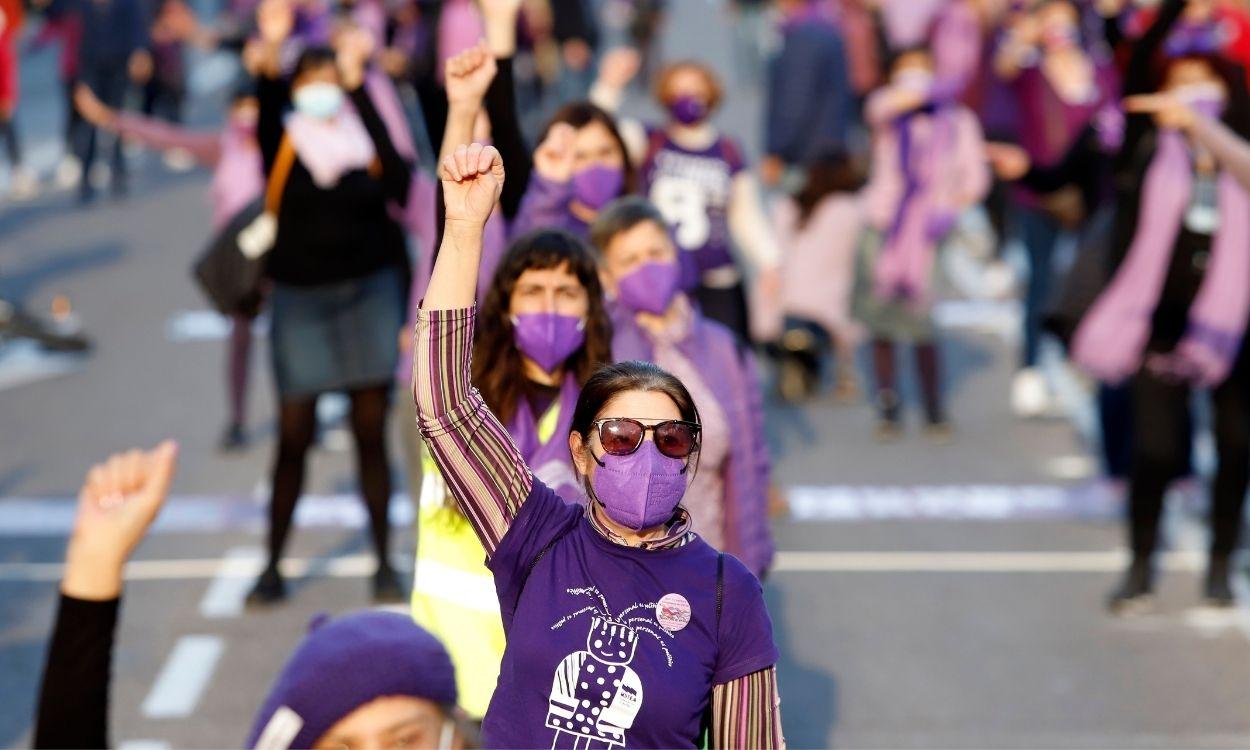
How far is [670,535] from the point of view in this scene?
355cm

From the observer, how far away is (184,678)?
23.0ft

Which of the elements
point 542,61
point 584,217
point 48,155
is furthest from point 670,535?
point 48,155

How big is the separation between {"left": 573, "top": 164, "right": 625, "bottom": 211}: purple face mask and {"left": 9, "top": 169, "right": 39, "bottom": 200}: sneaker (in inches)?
486

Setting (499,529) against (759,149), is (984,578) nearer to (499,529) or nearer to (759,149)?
(499,529)

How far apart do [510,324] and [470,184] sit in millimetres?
1061

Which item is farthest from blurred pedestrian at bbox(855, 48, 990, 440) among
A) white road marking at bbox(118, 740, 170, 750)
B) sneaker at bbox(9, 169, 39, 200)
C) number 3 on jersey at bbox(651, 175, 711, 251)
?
sneaker at bbox(9, 169, 39, 200)

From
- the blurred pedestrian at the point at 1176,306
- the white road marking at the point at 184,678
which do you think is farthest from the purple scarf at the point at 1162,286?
the white road marking at the point at 184,678

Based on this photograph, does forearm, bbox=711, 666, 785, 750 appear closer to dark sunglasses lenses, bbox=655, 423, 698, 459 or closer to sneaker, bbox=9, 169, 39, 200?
dark sunglasses lenses, bbox=655, 423, 698, 459

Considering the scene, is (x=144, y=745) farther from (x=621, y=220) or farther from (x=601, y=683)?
(x=601, y=683)

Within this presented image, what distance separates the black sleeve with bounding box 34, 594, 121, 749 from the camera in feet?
8.75

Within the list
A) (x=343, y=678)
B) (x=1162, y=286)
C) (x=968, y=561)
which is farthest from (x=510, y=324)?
(x=968, y=561)

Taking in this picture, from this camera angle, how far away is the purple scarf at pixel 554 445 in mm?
4320

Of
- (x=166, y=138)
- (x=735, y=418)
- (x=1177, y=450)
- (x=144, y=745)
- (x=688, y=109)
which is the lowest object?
(x=144, y=745)

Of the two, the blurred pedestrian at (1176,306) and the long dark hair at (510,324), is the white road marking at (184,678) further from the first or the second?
the blurred pedestrian at (1176,306)
